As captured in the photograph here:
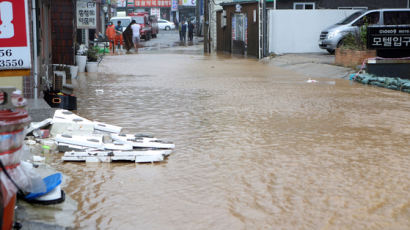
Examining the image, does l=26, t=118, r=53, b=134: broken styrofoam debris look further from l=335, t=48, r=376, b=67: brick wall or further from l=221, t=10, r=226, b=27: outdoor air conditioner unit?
l=221, t=10, r=226, b=27: outdoor air conditioner unit

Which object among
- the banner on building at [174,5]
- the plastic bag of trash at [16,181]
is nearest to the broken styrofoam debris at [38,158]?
the plastic bag of trash at [16,181]

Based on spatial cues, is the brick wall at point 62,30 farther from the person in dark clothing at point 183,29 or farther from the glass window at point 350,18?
the person in dark clothing at point 183,29

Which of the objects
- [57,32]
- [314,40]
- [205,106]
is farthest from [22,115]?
[314,40]

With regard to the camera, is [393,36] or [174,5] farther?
[174,5]

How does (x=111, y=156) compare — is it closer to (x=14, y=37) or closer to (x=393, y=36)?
(x=14, y=37)

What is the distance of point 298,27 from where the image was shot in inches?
1062

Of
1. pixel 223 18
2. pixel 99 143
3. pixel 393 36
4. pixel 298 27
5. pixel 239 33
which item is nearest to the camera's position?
pixel 99 143

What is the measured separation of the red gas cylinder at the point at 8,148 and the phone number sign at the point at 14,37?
2.26 metres

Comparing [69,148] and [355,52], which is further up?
[355,52]

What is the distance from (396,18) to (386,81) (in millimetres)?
9833

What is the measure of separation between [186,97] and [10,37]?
7284 mm

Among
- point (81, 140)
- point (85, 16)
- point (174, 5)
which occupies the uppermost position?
point (174, 5)

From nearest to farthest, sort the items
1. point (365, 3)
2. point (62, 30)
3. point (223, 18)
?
1. point (62, 30)
2. point (365, 3)
3. point (223, 18)

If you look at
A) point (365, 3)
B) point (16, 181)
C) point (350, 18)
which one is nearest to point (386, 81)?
point (350, 18)
